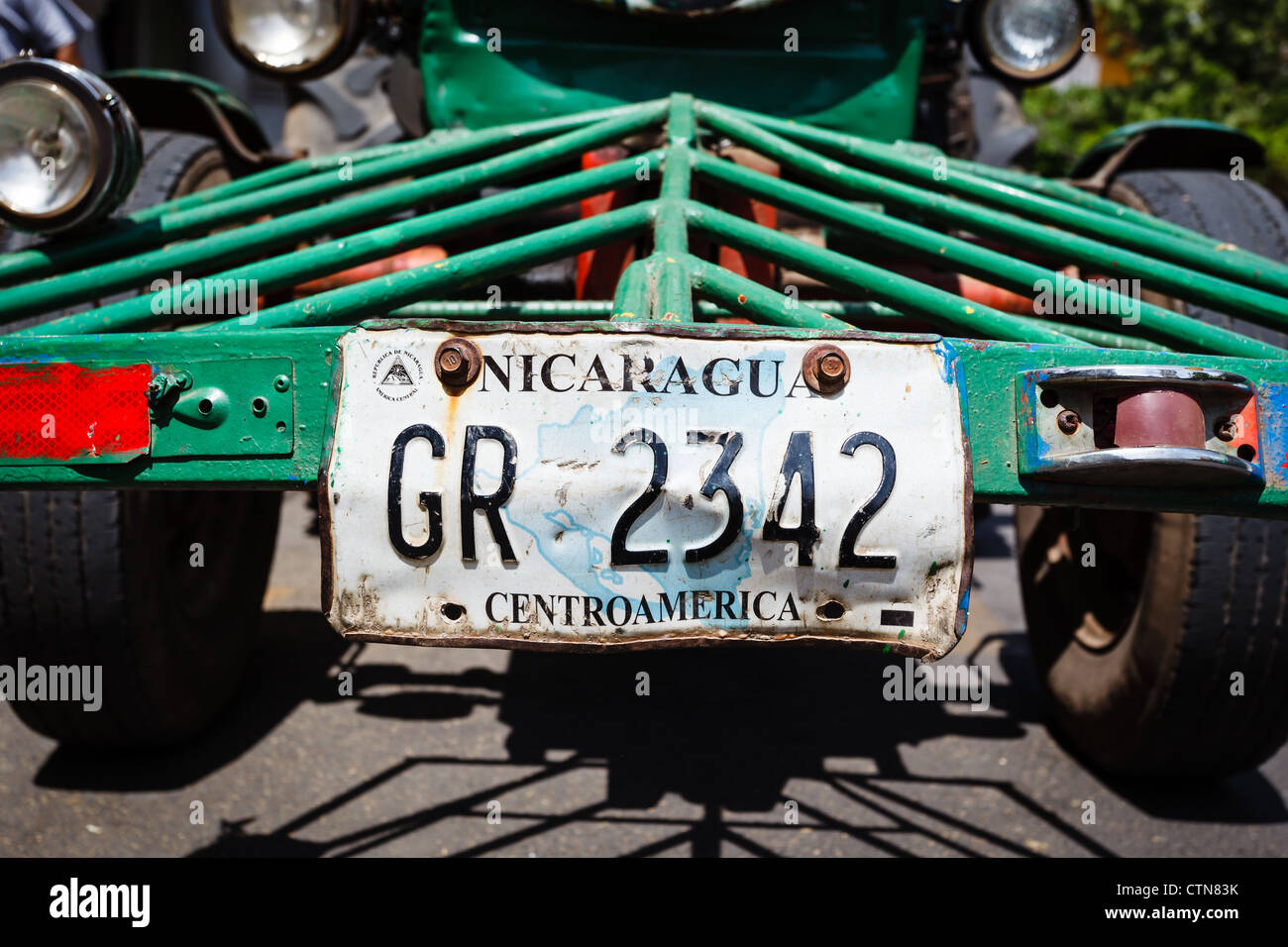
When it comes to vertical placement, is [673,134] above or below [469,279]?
above

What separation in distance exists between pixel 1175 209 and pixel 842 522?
1.68 meters

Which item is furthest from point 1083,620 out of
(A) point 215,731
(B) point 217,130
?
(B) point 217,130

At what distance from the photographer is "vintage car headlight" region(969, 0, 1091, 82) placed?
2.58m

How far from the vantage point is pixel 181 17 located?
27.0 ft

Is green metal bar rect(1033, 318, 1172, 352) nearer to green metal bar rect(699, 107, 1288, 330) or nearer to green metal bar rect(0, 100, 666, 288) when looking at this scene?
green metal bar rect(699, 107, 1288, 330)

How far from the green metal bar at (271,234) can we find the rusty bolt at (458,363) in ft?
2.42

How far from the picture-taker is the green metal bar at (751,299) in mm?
1321

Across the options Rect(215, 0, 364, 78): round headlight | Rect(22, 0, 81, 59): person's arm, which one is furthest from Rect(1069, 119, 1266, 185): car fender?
Rect(22, 0, 81, 59): person's arm

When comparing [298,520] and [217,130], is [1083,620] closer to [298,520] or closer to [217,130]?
[217,130]

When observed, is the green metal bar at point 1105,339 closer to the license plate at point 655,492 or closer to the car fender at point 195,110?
the license plate at point 655,492

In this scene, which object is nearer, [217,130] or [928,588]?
[928,588]

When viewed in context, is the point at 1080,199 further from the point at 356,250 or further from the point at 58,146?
the point at 58,146

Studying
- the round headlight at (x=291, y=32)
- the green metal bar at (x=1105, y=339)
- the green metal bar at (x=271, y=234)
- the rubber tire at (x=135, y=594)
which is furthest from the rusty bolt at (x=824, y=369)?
the round headlight at (x=291, y=32)

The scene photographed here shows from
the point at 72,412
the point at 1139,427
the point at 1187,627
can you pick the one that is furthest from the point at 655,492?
the point at 1187,627
